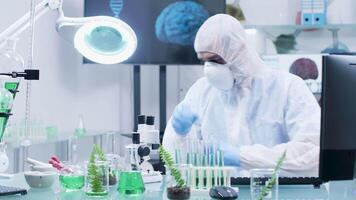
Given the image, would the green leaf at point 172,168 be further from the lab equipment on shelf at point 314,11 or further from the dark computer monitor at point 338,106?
the lab equipment on shelf at point 314,11

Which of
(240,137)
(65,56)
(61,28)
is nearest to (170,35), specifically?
(65,56)

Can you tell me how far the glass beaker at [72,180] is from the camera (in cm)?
155

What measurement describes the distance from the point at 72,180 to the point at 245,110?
118 centimetres

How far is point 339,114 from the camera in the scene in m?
1.45

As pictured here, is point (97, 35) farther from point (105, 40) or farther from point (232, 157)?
point (232, 157)

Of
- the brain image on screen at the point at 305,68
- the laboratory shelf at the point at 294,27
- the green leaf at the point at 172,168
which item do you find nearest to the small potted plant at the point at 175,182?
the green leaf at the point at 172,168

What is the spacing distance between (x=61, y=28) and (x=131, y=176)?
1.80 ft

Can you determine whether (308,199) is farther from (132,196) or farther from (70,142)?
(70,142)

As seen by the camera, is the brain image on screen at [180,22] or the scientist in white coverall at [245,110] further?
the brain image on screen at [180,22]

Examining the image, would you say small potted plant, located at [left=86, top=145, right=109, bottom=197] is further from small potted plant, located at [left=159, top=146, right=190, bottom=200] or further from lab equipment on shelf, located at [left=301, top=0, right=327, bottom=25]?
lab equipment on shelf, located at [left=301, top=0, right=327, bottom=25]

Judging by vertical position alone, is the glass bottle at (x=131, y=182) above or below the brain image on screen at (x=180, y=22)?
below

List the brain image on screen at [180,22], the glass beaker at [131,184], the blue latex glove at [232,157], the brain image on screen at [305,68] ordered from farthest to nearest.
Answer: the brain image on screen at [305,68] → the brain image on screen at [180,22] → the blue latex glove at [232,157] → the glass beaker at [131,184]

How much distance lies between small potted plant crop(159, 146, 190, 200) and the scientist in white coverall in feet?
2.82

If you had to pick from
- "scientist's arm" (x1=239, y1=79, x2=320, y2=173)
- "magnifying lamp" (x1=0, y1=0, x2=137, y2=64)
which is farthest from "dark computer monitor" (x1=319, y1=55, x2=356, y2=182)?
"scientist's arm" (x1=239, y1=79, x2=320, y2=173)
